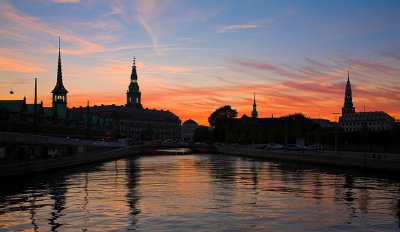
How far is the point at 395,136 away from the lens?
350ft

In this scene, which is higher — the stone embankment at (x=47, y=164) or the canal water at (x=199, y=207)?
the stone embankment at (x=47, y=164)

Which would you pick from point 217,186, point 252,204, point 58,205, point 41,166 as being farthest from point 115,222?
point 41,166

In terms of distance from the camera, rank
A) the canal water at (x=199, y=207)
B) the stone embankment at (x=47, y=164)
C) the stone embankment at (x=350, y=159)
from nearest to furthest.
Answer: the canal water at (x=199, y=207), the stone embankment at (x=47, y=164), the stone embankment at (x=350, y=159)

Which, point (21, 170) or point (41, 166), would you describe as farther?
point (41, 166)

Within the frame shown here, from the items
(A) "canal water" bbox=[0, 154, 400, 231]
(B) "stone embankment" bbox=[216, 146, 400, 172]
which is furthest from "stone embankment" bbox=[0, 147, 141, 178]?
(B) "stone embankment" bbox=[216, 146, 400, 172]

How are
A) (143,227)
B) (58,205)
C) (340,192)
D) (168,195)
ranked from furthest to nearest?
1. (340,192)
2. (168,195)
3. (58,205)
4. (143,227)

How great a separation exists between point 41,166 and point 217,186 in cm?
2669

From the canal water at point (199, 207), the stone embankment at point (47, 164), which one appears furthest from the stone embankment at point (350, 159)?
the stone embankment at point (47, 164)

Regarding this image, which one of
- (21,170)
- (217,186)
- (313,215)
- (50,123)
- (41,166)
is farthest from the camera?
(50,123)

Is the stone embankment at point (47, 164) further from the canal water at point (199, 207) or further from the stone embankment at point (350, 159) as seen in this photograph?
the stone embankment at point (350, 159)

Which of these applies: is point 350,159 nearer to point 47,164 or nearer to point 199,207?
point 47,164

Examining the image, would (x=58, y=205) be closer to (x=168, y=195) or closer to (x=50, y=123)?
(x=168, y=195)

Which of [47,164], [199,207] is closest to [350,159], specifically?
[47,164]

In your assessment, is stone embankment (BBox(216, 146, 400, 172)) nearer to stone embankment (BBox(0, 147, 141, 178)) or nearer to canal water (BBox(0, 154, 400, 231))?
canal water (BBox(0, 154, 400, 231))
